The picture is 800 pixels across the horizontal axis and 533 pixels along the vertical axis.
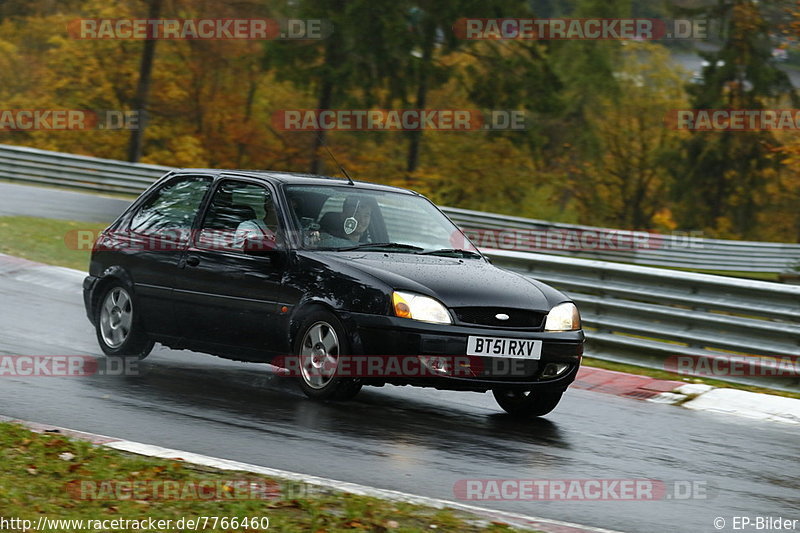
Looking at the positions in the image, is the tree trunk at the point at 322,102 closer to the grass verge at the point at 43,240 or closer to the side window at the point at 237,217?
the grass verge at the point at 43,240

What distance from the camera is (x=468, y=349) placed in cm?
750

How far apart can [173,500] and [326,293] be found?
298 centimetres

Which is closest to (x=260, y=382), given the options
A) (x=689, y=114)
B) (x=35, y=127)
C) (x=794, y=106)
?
(x=794, y=106)

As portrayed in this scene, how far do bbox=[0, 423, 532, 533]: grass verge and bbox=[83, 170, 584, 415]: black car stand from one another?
2.18 metres

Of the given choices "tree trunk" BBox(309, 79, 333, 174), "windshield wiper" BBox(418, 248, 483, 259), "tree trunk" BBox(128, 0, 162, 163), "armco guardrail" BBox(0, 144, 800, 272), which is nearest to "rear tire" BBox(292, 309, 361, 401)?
"windshield wiper" BBox(418, 248, 483, 259)

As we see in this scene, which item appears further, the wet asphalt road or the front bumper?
the front bumper

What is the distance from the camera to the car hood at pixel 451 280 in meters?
7.62

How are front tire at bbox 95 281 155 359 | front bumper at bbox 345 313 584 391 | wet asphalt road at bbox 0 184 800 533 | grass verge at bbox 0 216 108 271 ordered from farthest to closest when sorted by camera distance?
grass verge at bbox 0 216 108 271 → front tire at bbox 95 281 155 359 → front bumper at bbox 345 313 584 391 → wet asphalt road at bbox 0 184 800 533

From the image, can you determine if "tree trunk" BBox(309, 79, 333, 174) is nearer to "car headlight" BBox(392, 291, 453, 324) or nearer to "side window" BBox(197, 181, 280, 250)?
"side window" BBox(197, 181, 280, 250)

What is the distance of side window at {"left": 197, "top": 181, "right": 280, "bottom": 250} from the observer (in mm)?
8578

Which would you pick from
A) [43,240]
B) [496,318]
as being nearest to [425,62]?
[43,240]

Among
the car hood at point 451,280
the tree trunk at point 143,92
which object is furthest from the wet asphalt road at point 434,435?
the tree trunk at point 143,92

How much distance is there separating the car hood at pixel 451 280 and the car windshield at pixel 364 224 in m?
0.20

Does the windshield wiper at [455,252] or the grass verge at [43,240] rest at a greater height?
the windshield wiper at [455,252]
